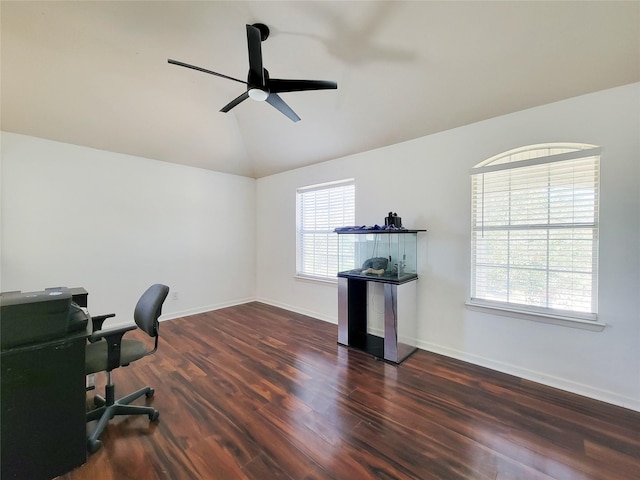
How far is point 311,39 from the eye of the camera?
2379mm

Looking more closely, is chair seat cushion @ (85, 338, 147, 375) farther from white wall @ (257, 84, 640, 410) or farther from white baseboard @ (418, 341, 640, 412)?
white baseboard @ (418, 341, 640, 412)

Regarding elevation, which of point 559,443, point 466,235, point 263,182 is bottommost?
point 559,443

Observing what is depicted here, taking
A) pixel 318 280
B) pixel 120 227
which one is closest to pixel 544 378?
pixel 318 280

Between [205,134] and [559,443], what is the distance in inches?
193

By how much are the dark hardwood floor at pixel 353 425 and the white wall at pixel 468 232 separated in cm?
23

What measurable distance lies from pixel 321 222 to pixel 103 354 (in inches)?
125

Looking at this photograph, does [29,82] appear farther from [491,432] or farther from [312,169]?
[491,432]

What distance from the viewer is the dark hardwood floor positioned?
1540 millimetres

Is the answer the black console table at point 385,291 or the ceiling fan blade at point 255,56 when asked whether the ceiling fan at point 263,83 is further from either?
the black console table at point 385,291

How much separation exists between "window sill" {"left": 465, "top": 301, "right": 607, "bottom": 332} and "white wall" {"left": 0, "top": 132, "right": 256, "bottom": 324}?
4028mm

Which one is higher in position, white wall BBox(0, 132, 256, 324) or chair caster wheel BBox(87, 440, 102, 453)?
white wall BBox(0, 132, 256, 324)

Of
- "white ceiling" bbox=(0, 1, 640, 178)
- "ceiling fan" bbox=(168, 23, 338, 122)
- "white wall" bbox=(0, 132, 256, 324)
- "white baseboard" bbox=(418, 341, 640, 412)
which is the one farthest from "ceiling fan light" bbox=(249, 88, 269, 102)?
"white baseboard" bbox=(418, 341, 640, 412)

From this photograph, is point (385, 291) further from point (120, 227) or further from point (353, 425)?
point (120, 227)

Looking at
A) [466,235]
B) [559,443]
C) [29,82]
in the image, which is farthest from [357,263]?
[29,82]
